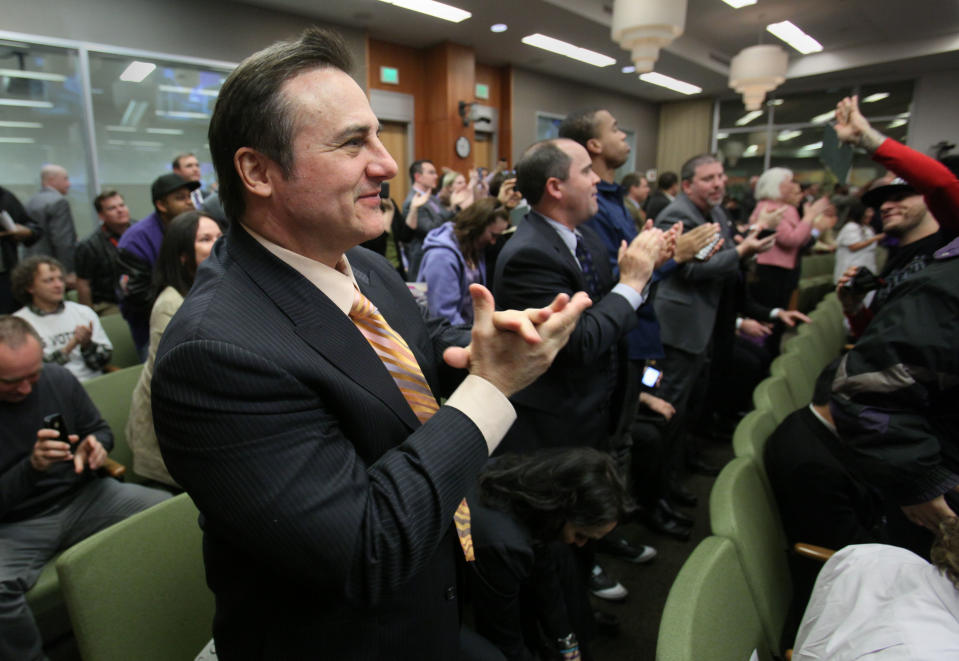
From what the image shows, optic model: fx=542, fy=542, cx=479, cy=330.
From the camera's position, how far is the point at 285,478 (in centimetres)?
60

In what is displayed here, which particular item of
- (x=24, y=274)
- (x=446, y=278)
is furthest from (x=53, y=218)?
(x=446, y=278)

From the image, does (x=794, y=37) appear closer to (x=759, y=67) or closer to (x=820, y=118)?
(x=759, y=67)

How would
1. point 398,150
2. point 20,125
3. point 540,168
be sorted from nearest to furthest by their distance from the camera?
point 540,168 → point 20,125 → point 398,150

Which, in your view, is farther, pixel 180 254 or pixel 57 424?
pixel 180 254

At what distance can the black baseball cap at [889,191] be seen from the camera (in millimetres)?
1855

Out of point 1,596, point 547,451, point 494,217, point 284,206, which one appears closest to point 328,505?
point 284,206

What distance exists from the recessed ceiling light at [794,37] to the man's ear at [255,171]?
8.92 m

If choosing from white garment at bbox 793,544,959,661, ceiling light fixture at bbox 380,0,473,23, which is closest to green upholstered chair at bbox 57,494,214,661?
white garment at bbox 793,544,959,661

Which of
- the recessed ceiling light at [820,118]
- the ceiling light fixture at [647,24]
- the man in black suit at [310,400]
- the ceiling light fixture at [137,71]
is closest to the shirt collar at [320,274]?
the man in black suit at [310,400]

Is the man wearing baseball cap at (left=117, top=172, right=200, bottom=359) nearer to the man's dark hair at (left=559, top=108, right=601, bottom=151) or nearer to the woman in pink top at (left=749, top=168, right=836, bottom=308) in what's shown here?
the man's dark hair at (left=559, top=108, right=601, bottom=151)

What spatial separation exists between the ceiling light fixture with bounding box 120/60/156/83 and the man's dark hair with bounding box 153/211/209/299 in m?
4.36

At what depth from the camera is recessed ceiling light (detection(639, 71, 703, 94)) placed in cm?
969

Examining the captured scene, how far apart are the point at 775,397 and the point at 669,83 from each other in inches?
390

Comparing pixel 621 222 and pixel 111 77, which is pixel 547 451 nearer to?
pixel 621 222
